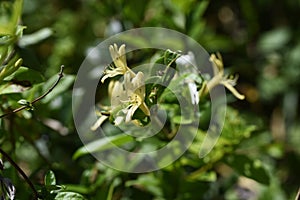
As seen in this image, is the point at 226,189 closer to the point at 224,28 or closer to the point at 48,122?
the point at 48,122

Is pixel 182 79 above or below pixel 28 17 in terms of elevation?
below

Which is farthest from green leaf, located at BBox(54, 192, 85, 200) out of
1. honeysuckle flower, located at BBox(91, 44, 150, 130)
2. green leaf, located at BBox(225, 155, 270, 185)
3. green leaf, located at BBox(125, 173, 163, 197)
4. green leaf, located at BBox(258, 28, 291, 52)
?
green leaf, located at BBox(258, 28, 291, 52)

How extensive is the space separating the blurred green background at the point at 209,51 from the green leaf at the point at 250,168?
2 cm

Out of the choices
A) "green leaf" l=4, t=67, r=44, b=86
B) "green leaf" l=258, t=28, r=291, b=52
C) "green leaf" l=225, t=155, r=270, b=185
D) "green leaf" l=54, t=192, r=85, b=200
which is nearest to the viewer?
"green leaf" l=54, t=192, r=85, b=200

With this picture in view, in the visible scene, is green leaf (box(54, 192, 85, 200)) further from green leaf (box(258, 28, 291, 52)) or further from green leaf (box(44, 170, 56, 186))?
green leaf (box(258, 28, 291, 52))

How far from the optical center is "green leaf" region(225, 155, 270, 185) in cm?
120

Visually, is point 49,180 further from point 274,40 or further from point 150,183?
point 274,40

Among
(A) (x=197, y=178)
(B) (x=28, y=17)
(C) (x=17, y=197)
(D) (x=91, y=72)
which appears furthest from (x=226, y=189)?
(B) (x=28, y=17)

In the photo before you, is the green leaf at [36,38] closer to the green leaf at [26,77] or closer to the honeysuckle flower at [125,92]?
the green leaf at [26,77]

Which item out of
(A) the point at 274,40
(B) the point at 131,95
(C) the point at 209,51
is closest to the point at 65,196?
(B) the point at 131,95

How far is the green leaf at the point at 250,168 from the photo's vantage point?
3.92 feet

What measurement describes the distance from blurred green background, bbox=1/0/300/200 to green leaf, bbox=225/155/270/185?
0.02m

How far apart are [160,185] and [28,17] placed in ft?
2.74

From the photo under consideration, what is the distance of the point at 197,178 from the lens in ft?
4.12
